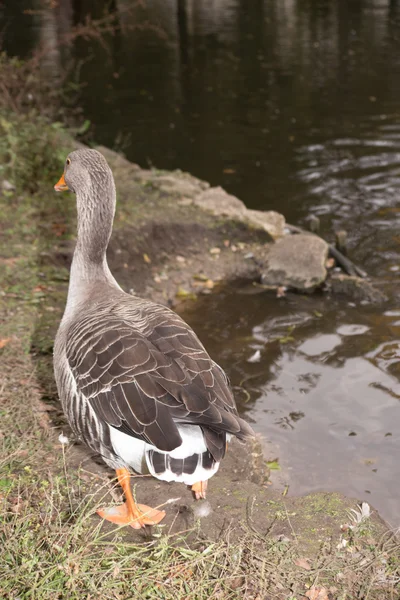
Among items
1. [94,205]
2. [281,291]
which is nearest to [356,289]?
[281,291]

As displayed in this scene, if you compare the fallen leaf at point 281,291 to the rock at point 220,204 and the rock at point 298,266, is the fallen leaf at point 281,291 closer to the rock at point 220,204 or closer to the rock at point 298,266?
the rock at point 298,266

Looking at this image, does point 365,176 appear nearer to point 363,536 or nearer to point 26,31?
point 363,536

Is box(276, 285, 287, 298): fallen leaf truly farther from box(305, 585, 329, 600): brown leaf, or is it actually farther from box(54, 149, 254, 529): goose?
box(305, 585, 329, 600): brown leaf

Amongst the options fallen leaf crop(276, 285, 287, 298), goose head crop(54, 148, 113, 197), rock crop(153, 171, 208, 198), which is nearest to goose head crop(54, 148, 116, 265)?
goose head crop(54, 148, 113, 197)

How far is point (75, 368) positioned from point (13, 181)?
5.19m

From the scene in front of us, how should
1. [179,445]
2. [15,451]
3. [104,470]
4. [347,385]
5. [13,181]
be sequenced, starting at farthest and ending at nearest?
[13,181] → [347,385] → [104,470] → [15,451] → [179,445]

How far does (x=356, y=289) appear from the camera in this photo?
7.41 meters

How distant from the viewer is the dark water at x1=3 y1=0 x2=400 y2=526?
5574 millimetres

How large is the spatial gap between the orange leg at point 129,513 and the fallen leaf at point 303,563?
764mm

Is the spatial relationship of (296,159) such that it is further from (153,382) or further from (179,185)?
(153,382)

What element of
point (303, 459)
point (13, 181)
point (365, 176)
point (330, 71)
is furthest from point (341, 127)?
point (303, 459)

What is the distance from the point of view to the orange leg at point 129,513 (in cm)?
371

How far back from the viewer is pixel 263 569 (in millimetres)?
3314

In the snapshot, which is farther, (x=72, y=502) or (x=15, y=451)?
(x=15, y=451)
